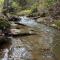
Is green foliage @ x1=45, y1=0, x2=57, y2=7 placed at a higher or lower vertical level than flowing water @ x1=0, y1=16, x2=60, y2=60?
lower

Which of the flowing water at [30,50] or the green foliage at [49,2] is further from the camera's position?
the green foliage at [49,2]

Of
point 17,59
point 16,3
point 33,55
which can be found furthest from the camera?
point 16,3

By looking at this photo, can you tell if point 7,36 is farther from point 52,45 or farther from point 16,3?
point 16,3

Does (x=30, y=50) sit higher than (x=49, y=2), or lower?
higher

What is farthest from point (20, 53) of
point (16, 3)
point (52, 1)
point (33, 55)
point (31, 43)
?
point (16, 3)

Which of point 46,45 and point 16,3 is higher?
point 46,45

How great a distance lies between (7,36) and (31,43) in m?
2.40

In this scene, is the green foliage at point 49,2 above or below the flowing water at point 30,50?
below

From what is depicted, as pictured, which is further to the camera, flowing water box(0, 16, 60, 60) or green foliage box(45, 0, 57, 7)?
green foliage box(45, 0, 57, 7)

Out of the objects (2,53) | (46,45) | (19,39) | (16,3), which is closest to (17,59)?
(2,53)

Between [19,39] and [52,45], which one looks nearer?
[52,45]

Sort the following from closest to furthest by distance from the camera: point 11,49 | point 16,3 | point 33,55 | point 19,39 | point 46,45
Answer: point 33,55, point 11,49, point 46,45, point 19,39, point 16,3

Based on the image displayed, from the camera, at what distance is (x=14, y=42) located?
11.5m

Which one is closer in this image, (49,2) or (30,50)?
(30,50)
